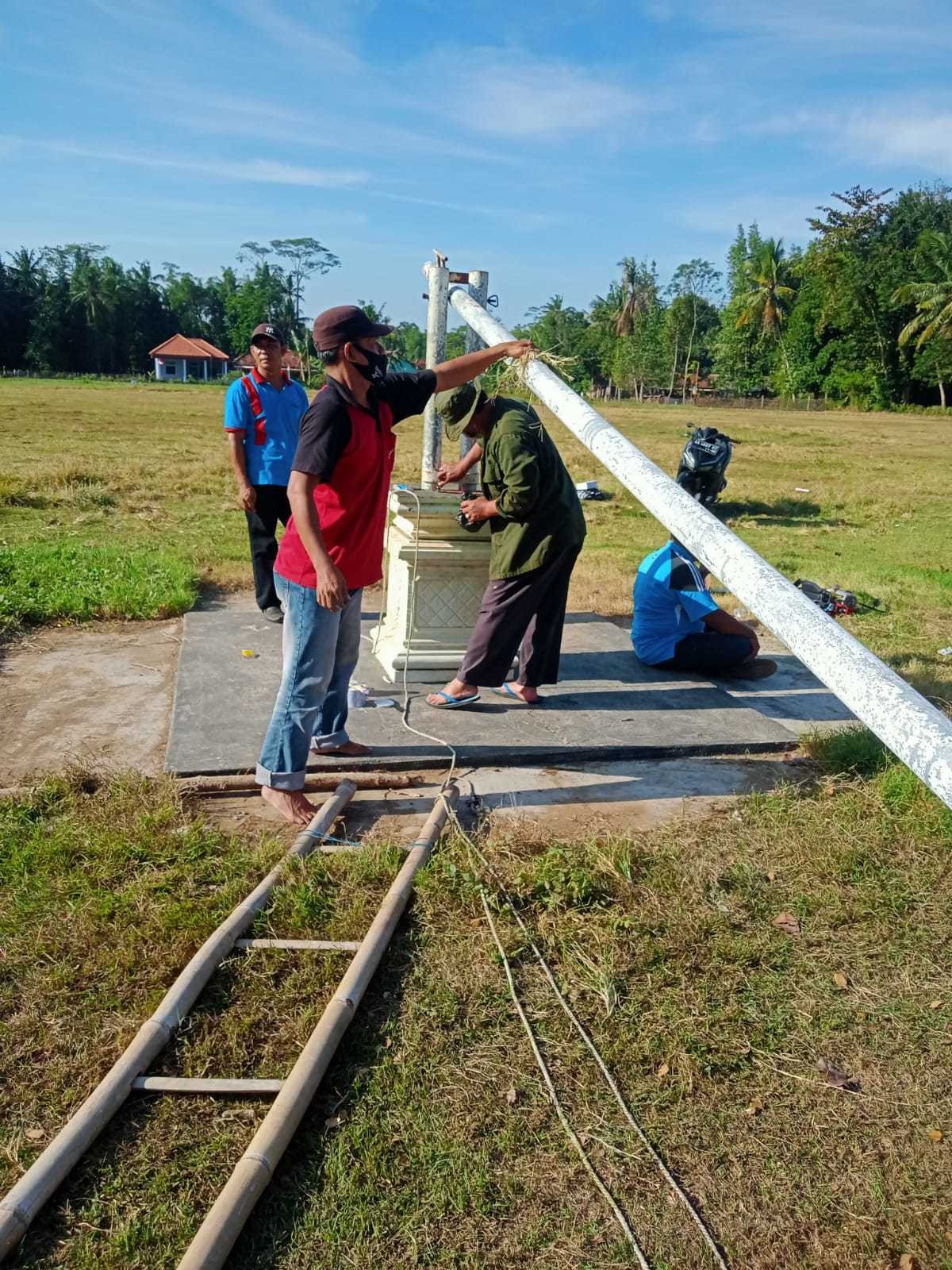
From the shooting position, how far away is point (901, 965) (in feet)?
11.0

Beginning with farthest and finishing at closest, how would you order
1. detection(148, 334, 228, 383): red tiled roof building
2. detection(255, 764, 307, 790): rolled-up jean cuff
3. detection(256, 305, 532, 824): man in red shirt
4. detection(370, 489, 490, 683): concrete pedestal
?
detection(148, 334, 228, 383): red tiled roof building
detection(370, 489, 490, 683): concrete pedestal
detection(255, 764, 307, 790): rolled-up jean cuff
detection(256, 305, 532, 824): man in red shirt

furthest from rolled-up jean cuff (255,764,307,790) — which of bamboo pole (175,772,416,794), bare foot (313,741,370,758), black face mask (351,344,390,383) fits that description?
black face mask (351,344,390,383)

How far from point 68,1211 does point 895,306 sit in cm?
5866

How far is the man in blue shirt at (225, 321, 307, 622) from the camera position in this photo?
6.30m

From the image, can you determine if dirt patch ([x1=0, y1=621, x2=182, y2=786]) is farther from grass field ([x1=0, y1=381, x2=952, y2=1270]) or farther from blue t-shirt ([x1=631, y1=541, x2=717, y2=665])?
blue t-shirt ([x1=631, y1=541, x2=717, y2=665])

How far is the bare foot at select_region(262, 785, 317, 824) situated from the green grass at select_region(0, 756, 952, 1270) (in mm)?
203

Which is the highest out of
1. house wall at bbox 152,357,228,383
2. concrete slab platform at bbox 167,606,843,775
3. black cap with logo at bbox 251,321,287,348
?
house wall at bbox 152,357,228,383

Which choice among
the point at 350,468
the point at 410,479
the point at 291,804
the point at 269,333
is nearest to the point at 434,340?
the point at 269,333

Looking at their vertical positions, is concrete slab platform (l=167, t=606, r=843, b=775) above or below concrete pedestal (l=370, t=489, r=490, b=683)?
below

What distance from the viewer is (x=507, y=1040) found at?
9.45 feet

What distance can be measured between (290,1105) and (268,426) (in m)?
4.69

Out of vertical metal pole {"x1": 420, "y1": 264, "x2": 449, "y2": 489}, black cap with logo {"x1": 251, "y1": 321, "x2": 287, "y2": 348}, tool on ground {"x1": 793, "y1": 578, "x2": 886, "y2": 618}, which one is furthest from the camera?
tool on ground {"x1": 793, "y1": 578, "x2": 886, "y2": 618}

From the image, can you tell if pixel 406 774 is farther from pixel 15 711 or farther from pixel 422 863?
pixel 15 711

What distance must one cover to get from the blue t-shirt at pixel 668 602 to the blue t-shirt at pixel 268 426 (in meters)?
2.35
